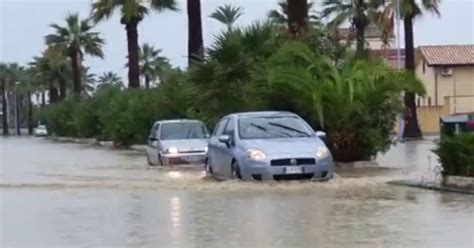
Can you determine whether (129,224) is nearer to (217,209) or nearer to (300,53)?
(217,209)

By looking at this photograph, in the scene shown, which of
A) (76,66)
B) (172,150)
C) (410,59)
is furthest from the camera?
(76,66)

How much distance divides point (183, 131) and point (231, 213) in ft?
53.7

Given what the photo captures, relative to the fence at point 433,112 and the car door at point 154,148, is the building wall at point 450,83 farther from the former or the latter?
the car door at point 154,148

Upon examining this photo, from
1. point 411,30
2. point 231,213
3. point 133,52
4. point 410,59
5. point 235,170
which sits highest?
point 411,30

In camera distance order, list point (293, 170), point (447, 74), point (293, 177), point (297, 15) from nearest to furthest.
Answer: point (293, 170) → point (293, 177) → point (297, 15) → point (447, 74)

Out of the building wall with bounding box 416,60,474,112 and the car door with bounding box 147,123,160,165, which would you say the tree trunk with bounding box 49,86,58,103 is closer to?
the building wall with bounding box 416,60,474,112

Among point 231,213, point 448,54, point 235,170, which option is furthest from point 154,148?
point 448,54

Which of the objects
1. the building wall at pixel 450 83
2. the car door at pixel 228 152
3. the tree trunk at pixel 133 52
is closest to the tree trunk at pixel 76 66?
the building wall at pixel 450 83

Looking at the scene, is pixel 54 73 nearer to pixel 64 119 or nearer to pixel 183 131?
pixel 64 119

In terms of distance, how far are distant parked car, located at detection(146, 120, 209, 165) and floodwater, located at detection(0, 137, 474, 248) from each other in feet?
15.2

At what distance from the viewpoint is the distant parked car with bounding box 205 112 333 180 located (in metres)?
22.3

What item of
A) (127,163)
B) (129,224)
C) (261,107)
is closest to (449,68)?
(127,163)

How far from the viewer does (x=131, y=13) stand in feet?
183

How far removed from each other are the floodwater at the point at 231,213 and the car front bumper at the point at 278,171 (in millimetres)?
189
